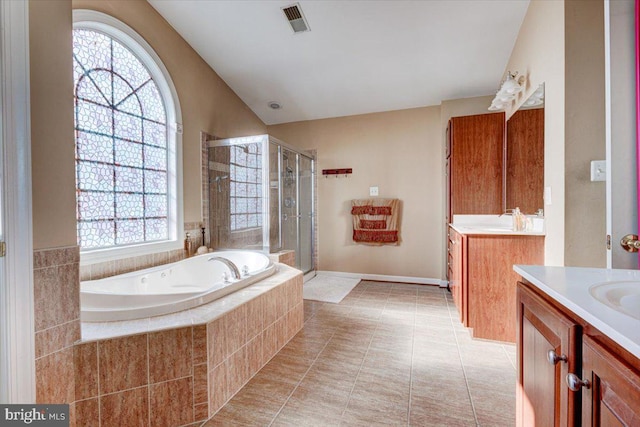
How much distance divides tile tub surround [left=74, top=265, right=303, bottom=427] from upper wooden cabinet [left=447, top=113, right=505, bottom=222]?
257 centimetres

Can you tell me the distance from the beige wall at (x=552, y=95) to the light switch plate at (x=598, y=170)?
0.13 m

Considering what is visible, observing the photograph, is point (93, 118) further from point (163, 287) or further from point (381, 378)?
point (381, 378)

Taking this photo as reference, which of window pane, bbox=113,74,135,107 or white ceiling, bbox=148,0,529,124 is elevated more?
white ceiling, bbox=148,0,529,124

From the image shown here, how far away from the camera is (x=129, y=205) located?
255 cm

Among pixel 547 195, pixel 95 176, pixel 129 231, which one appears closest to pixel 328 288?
pixel 129 231

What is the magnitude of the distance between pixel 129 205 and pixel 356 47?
2.65 m

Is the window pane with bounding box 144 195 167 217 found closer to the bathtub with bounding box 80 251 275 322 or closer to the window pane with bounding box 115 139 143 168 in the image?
the window pane with bounding box 115 139 143 168

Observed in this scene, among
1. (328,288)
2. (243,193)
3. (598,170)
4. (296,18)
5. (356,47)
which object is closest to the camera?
(598,170)

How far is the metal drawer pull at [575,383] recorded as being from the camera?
64 centimetres

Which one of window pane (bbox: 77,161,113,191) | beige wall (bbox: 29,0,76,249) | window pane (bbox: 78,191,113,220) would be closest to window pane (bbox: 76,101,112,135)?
window pane (bbox: 77,161,113,191)

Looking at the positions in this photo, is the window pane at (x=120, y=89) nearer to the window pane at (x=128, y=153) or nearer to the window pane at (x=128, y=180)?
the window pane at (x=128, y=153)

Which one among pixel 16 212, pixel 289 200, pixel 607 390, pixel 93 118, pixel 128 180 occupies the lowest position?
pixel 607 390

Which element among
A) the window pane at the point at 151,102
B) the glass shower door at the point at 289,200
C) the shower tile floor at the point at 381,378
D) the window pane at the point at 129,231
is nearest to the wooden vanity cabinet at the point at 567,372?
the shower tile floor at the point at 381,378

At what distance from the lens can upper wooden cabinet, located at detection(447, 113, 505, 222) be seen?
3.04 metres
